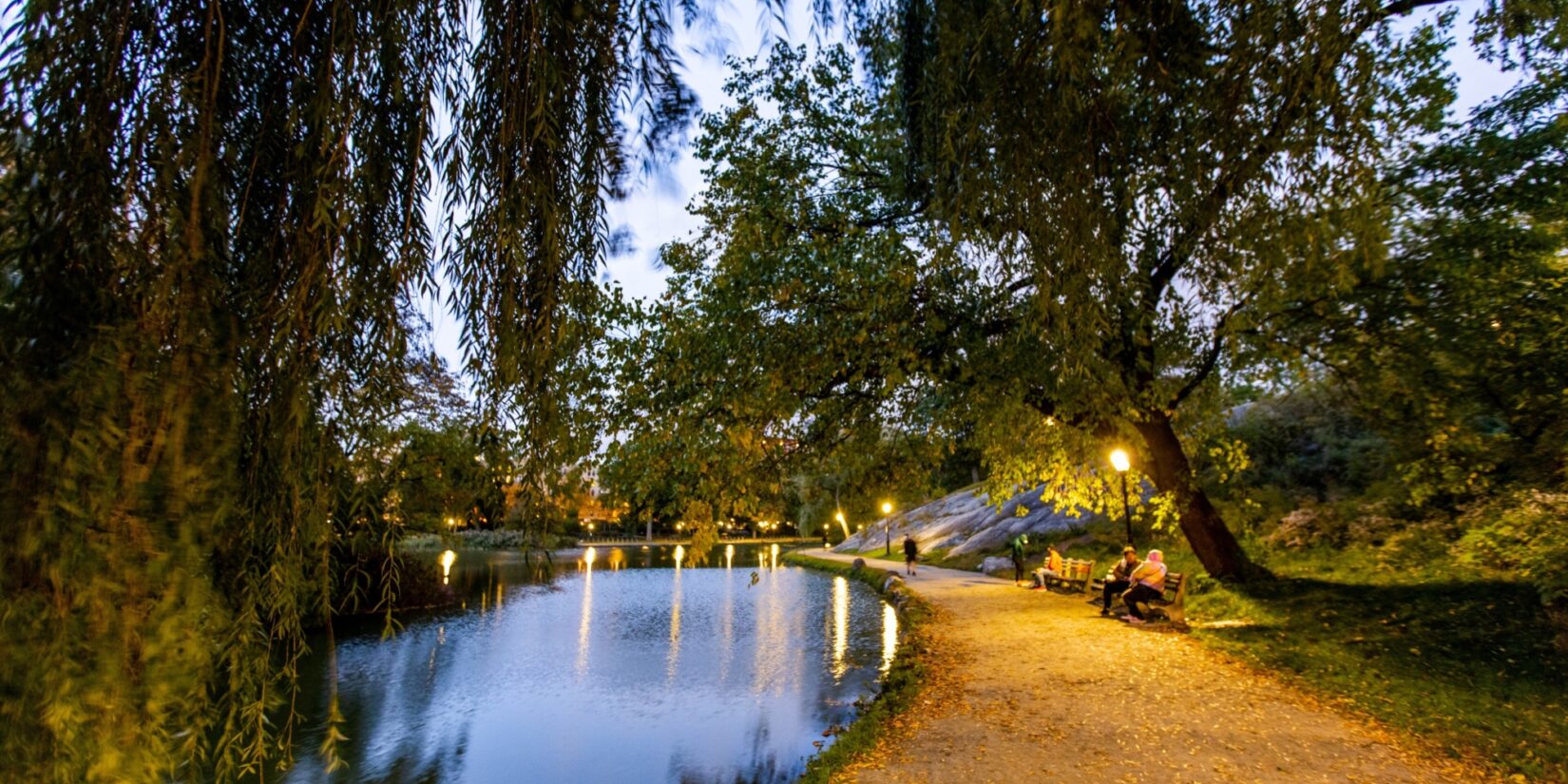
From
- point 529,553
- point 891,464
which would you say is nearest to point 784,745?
point 891,464

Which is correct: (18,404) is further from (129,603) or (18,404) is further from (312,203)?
(312,203)

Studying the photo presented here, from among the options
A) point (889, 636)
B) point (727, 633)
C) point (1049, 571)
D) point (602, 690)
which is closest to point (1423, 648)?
point (889, 636)

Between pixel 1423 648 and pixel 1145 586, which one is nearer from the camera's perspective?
pixel 1423 648

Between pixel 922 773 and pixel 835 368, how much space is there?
4.86m

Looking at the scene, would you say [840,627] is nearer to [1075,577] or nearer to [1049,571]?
[1049,571]

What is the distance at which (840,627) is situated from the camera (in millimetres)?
16969

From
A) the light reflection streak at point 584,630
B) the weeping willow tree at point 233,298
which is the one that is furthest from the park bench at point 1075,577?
the weeping willow tree at point 233,298

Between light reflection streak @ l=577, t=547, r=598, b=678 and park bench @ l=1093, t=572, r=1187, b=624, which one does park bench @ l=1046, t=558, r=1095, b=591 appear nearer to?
park bench @ l=1093, t=572, r=1187, b=624

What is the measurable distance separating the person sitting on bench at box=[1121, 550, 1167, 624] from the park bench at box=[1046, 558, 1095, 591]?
3826mm

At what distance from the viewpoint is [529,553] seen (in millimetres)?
2580

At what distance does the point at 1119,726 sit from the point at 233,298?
7.51 m

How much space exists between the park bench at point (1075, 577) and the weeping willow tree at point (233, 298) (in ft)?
55.0

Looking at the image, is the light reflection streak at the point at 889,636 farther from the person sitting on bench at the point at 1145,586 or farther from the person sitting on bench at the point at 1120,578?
the person sitting on bench at the point at 1145,586

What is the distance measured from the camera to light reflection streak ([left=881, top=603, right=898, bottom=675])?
41.3 feet
